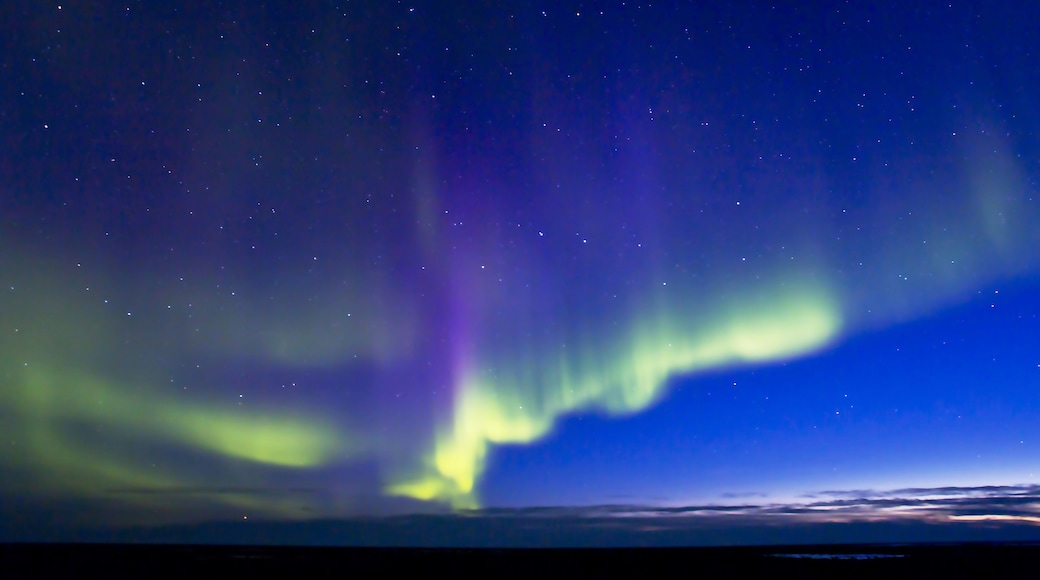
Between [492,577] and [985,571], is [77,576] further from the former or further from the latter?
[985,571]

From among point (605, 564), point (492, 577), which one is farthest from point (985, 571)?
point (492, 577)

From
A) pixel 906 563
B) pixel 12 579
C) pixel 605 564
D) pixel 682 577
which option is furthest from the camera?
pixel 605 564

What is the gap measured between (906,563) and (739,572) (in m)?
8.60

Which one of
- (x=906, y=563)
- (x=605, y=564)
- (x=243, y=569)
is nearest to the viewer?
(x=243, y=569)

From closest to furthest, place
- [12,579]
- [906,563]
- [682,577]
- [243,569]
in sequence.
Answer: [12,579], [682,577], [243,569], [906,563]

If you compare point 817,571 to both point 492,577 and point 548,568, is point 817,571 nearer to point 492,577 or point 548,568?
point 548,568

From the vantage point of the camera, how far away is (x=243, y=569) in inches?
1199

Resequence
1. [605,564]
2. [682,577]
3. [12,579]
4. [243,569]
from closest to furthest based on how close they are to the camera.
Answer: [12,579]
[682,577]
[243,569]
[605,564]

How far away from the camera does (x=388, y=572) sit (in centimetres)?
2925

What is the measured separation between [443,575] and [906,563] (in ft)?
72.7

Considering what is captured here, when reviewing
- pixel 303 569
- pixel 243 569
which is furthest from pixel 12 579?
pixel 303 569

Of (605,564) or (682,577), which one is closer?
(682,577)

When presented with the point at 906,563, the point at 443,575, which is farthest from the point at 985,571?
the point at 443,575

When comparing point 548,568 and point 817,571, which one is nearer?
point 817,571
